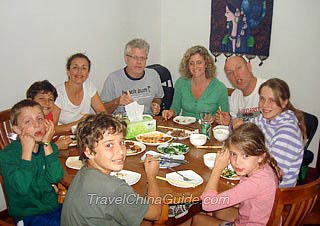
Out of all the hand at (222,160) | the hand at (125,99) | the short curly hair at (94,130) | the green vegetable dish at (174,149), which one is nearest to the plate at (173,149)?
the green vegetable dish at (174,149)

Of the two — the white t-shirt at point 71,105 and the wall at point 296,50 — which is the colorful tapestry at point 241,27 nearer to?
the wall at point 296,50

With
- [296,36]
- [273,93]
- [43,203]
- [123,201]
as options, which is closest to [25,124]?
[43,203]

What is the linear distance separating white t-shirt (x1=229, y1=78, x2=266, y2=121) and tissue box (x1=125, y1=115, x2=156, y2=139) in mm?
659

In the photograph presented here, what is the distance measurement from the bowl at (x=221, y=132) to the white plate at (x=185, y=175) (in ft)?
1.76

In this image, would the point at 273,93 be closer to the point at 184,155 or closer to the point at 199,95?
the point at 184,155

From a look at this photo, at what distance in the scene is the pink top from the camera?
1.77 m

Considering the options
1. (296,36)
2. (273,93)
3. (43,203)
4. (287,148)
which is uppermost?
(296,36)

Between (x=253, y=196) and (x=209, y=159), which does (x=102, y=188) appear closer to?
(x=253, y=196)

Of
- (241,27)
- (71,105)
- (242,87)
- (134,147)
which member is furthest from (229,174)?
(241,27)

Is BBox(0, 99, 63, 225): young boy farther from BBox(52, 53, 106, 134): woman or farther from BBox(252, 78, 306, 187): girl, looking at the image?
BBox(252, 78, 306, 187): girl

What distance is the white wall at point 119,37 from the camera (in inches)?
118

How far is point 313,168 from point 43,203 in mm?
2946

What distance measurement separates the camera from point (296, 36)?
3785 millimetres

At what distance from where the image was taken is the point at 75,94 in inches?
121
